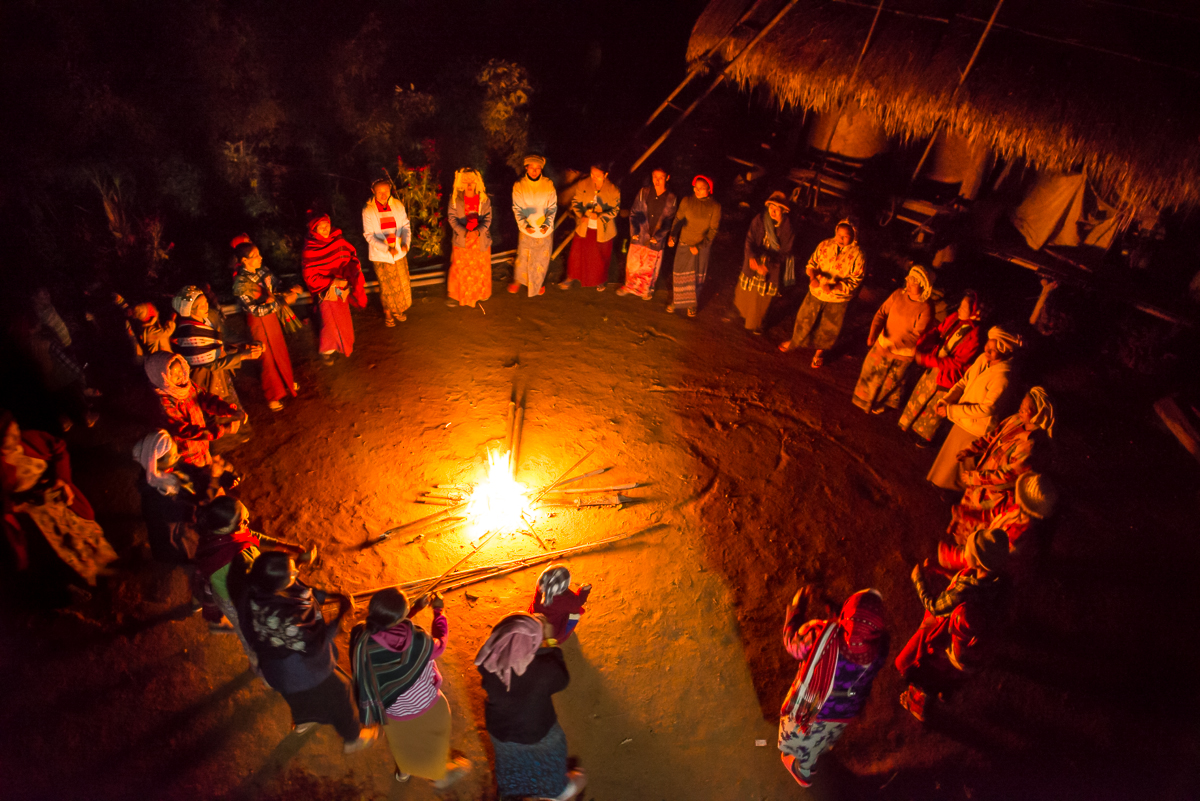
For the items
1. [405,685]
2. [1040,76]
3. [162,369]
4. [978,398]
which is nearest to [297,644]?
[405,685]

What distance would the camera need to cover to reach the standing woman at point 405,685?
3270 mm

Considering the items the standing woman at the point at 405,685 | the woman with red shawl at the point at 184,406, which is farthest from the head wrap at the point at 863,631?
the woman with red shawl at the point at 184,406

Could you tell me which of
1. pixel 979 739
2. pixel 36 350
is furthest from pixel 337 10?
pixel 979 739

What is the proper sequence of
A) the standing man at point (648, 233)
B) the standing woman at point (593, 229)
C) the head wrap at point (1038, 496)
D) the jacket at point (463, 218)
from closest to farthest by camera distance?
the head wrap at point (1038, 496) → the jacket at point (463, 218) → the standing man at point (648, 233) → the standing woman at point (593, 229)

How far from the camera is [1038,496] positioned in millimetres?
4008

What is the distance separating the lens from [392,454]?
6363 mm

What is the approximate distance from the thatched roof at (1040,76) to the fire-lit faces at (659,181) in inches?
108

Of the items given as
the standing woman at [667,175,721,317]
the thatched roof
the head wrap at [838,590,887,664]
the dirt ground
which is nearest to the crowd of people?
the head wrap at [838,590,887,664]

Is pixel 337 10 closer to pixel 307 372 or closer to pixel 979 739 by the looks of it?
pixel 307 372

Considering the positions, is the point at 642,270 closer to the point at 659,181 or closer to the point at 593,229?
the point at 593,229

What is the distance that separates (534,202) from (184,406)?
15.9ft

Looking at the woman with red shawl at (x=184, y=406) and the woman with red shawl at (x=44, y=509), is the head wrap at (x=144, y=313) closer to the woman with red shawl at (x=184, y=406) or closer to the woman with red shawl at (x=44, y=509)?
the woman with red shawl at (x=184, y=406)

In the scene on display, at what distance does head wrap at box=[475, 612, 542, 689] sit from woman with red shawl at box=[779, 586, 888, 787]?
1.57m

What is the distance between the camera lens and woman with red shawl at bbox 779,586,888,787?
3.38m
